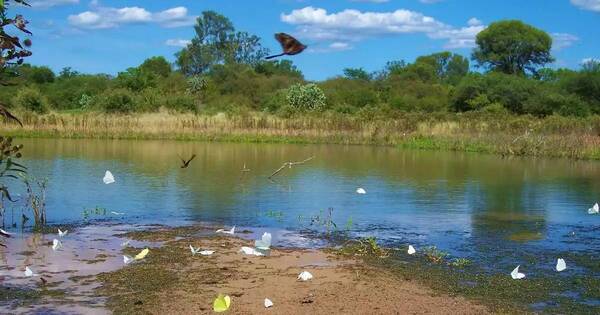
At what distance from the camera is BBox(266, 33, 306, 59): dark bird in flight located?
8.94ft

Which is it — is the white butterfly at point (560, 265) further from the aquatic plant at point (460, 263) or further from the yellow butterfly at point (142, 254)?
the yellow butterfly at point (142, 254)

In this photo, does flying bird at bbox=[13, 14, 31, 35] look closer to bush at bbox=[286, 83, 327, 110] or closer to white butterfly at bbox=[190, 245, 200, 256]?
white butterfly at bbox=[190, 245, 200, 256]

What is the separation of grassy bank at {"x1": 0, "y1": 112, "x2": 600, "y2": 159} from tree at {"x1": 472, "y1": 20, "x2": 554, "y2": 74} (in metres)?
27.8

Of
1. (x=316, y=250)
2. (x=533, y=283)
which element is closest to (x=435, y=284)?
(x=533, y=283)

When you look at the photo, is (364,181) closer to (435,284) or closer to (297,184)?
(297,184)

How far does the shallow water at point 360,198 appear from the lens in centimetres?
938

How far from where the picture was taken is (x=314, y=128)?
1204 inches

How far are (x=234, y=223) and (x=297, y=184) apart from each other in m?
5.00

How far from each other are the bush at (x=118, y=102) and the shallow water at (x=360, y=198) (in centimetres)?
1232

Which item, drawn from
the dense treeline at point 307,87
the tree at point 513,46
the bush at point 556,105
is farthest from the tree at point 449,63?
the bush at point 556,105

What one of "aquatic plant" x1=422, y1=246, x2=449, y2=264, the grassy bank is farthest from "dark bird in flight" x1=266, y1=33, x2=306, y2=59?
the grassy bank

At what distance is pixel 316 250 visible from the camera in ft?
26.9

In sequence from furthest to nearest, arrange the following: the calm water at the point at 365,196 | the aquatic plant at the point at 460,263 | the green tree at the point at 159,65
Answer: the green tree at the point at 159,65
the calm water at the point at 365,196
the aquatic plant at the point at 460,263

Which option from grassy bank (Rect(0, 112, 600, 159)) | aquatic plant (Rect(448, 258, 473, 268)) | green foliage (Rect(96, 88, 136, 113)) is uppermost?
green foliage (Rect(96, 88, 136, 113))
